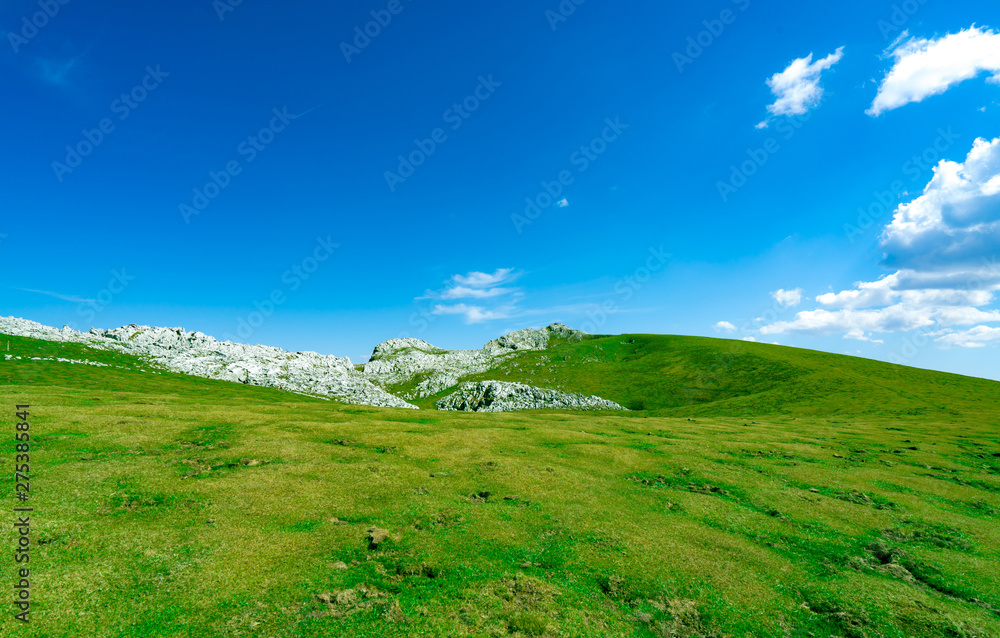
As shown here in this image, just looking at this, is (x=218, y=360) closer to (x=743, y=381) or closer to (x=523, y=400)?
(x=523, y=400)

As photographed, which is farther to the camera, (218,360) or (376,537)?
(218,360)

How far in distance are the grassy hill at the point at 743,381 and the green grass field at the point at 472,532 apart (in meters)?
61.0

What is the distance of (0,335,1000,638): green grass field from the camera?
13.3m

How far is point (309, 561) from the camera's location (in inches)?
617

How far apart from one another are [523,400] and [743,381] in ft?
238

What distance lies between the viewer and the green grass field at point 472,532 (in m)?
13.3

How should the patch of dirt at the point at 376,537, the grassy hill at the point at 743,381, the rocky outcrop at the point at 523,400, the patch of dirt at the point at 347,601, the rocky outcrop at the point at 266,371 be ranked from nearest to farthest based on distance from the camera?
the patch of dirt at the point at 347,601 → the patch of dirt at the point at 376,537 → the grassy hill at the point at 743,381 → the rocky outcrop at the point at 266,371 → the rocky outcrop at the point at 523,400

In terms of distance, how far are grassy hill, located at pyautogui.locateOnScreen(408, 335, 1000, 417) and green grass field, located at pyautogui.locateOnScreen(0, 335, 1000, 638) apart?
61.0 m

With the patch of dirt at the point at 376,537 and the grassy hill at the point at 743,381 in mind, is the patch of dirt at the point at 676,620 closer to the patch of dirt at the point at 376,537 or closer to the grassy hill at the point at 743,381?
the patch of dirt at the point at 376,537

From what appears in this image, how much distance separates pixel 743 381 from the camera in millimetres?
129750

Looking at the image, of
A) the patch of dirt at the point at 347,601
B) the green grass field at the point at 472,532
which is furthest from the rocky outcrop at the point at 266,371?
the patch of dirt at the point at 347,601

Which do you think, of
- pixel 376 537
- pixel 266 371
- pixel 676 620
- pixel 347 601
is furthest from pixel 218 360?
pixel 676 620

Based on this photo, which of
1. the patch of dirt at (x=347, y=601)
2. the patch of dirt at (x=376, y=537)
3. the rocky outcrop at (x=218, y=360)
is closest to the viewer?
the patch of dirt at (x=347, y=601)

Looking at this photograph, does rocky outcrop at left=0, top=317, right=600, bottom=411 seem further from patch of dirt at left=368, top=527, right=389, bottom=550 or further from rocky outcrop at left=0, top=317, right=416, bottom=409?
patch of dirt at left=368, top=527, right=389, bottom=550
